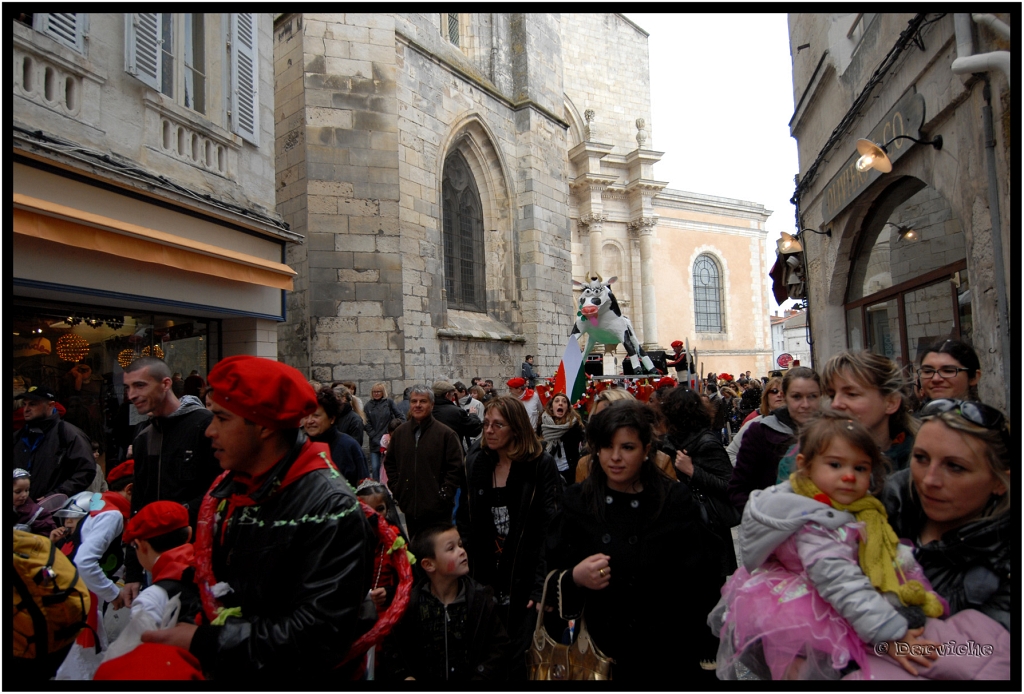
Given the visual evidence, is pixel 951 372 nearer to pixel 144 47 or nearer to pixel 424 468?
pixel 424 468

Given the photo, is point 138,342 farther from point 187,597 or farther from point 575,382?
point 187,597

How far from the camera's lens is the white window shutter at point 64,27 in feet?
18.2

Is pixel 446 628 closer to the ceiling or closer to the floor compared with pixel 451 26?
closer to the floor

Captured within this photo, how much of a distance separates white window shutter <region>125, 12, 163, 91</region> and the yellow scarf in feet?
25.8

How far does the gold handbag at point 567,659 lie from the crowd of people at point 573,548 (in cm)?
6

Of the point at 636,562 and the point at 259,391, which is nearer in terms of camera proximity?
the point at 259,391

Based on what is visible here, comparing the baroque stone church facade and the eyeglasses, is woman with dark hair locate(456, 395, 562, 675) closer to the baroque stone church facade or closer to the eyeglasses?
the eyeglasses

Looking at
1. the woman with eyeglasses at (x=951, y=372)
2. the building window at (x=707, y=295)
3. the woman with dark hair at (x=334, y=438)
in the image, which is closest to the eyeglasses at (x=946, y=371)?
the woman with eyeglasses at (x=951, y=372)

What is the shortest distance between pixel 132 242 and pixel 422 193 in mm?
7178

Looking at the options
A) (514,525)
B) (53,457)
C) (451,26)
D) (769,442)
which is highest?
(451,26)

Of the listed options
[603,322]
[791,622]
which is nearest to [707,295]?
[603,322]

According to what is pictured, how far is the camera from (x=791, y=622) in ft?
5.45

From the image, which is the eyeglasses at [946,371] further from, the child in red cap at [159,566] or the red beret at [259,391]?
the child in red cap at [159,566]

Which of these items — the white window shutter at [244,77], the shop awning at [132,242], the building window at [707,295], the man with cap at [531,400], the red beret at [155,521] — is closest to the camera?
the red beret at [155,521]
